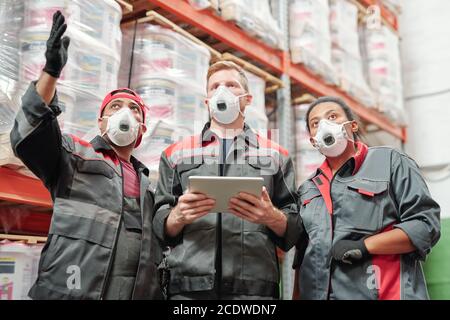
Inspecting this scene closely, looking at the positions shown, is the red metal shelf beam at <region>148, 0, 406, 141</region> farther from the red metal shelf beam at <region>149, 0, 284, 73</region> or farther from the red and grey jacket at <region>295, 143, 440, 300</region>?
the red and grey jacket at <region>295, 143, 440, 300</region>

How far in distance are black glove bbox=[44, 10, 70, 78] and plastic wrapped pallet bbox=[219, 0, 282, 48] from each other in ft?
6.56

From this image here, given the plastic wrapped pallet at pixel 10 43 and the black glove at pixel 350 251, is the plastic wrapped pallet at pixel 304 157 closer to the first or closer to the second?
the black glove at pixel 350 251

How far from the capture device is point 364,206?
1973 millimetres

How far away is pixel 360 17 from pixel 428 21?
132 cm

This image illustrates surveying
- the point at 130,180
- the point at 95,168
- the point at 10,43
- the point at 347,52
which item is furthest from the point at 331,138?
the point at 347,52

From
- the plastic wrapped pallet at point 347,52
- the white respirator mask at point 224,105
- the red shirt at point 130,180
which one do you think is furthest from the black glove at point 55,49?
the plastic wrapped pallet at point 347,52

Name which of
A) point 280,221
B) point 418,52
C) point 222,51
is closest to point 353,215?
point 280,221

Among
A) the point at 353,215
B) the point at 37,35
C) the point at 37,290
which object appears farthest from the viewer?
the point at 37,35

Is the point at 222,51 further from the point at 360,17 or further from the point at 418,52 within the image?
the point at 418,52

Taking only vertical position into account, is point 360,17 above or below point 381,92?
above

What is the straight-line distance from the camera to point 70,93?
2514 millimetres

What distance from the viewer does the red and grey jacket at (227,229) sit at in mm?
1880

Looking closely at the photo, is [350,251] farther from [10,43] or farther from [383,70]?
[383,70]

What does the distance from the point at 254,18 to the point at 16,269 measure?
2.46m
